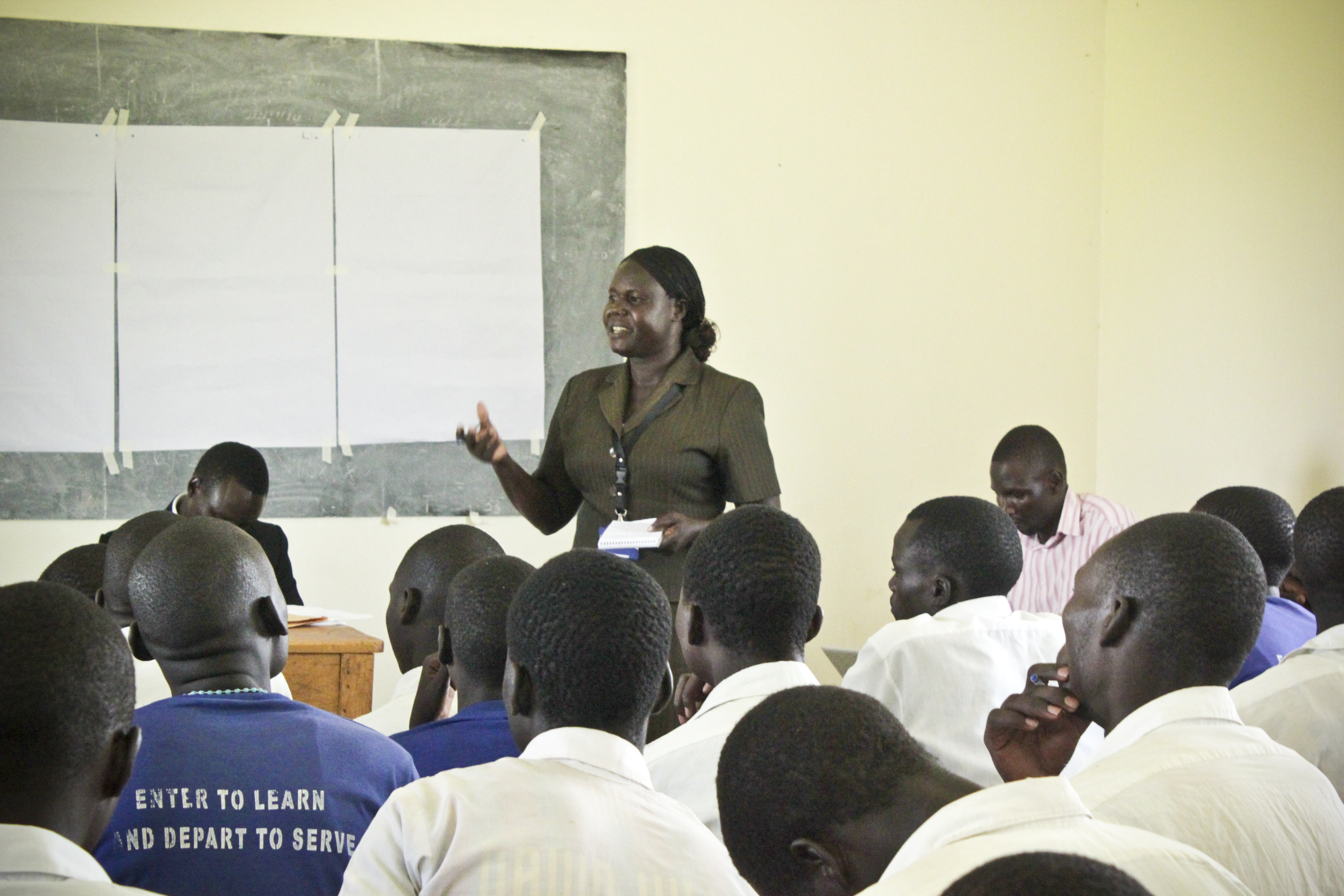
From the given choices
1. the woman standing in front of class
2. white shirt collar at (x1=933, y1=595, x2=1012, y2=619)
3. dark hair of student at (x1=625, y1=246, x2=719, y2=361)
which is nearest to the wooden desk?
the woman standing in front of class

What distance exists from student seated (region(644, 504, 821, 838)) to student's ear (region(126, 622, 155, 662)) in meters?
0.73

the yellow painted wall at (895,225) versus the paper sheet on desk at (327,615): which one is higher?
the yellow painted wall at (895,225)

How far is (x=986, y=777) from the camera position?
211cm

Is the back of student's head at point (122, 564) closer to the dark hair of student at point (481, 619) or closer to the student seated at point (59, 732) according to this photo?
the dark hair of student at point (481, 619)

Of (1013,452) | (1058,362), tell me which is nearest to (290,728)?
(1013,452)

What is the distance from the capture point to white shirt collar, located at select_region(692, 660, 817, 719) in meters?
1.74

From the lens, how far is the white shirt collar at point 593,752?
129 cm

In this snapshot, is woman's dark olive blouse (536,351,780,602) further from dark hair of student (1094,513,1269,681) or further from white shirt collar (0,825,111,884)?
white shirt collar (0,825,111,884)

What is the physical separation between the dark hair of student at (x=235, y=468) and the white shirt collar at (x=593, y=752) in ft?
9.30

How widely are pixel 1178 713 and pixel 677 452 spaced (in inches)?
63.1

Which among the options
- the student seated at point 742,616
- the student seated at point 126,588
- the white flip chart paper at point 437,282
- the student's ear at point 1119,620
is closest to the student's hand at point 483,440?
the student seated at point 126,588

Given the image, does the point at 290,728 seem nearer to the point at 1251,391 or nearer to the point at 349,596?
the point at 349,596

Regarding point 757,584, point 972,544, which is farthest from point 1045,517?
point 757,584

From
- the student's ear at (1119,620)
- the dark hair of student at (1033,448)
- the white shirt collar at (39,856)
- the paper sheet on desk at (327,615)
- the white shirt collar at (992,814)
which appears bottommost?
the paper sheet on desk at (327,615)
